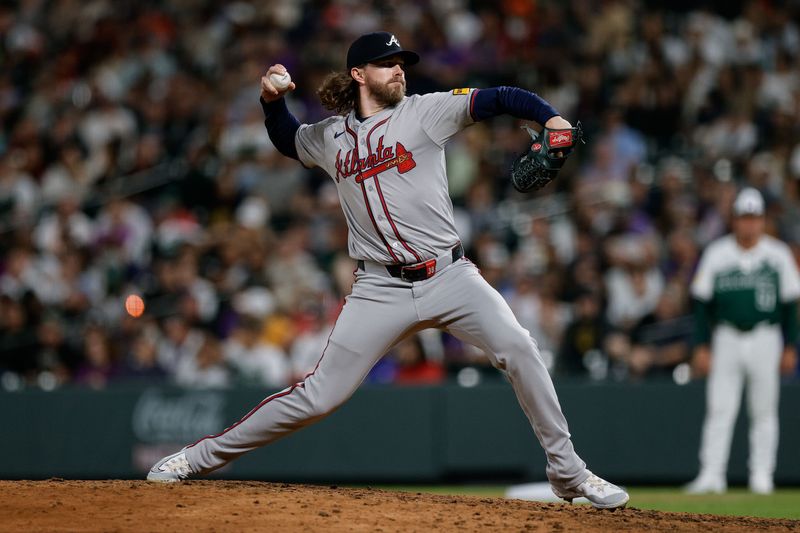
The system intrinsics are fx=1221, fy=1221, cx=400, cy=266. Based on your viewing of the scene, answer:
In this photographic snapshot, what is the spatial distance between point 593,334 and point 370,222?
5527 millimetres

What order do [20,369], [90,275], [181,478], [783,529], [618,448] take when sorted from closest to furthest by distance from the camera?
[783,529] → [181,478] → [618,448] → [20,369] → [90,275]

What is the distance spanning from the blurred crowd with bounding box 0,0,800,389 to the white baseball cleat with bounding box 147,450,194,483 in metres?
4.79

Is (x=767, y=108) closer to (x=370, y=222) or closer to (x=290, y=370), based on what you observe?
(x=290, y=370)

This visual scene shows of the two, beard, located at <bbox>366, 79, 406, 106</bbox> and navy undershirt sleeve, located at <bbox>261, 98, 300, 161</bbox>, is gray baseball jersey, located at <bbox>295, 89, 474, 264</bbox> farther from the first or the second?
navy undershirt sleeve, located at <bbox>261, 98, 300, 161</bbox>

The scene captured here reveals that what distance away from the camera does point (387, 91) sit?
5934mm

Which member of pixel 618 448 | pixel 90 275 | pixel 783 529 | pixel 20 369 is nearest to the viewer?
pixel 783 529

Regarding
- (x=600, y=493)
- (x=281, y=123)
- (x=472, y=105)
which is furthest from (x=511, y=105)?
(x=600, y=493)

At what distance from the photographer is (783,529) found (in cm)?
573

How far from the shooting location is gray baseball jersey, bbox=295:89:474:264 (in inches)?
226

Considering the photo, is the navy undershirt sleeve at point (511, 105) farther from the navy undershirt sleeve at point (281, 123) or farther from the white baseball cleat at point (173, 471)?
the white baseball cleat at point (173, 471)

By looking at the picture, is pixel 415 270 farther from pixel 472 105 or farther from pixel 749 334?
pixel 749 334

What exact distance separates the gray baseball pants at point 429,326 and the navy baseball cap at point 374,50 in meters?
1.01

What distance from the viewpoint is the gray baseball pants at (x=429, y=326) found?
18.7ft

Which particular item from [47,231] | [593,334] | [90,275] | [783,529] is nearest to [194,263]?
[90,275]
